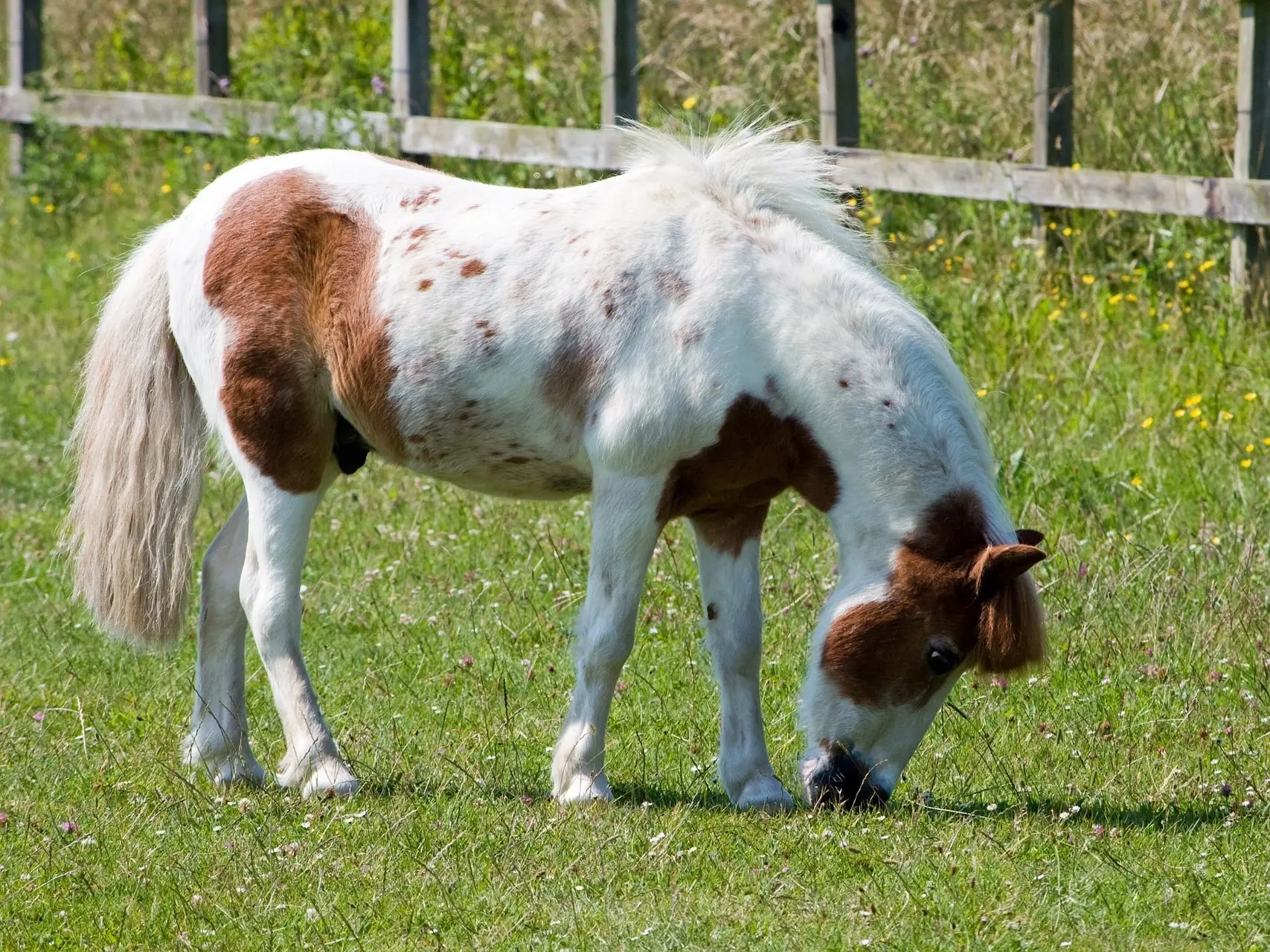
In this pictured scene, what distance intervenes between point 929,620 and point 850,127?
539cm

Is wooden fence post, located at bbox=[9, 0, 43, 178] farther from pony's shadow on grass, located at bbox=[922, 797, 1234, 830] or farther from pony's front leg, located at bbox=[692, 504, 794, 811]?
pony's shadow on grass, located at bbox=[922, 797, 1234, 830]

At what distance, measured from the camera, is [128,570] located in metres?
5.02

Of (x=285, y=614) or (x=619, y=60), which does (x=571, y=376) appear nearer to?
(x=285, y=614)

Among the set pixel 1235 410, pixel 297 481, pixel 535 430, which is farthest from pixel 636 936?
pixel 1235 410

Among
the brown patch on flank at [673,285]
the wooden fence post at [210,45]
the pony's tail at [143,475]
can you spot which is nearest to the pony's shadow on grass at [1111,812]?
the brown patch on flank at [673,285]

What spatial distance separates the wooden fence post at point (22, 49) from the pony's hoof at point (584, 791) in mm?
10214

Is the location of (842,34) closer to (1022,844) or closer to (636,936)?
(1022,844)

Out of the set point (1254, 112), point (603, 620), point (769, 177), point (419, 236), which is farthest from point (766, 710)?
point (1254, 112)

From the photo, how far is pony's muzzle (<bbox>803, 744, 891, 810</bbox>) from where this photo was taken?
4.34m

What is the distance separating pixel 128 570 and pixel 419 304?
1.23 m

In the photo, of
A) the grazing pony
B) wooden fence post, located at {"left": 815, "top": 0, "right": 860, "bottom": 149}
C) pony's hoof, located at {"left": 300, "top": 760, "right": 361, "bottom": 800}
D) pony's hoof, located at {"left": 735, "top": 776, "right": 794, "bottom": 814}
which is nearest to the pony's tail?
the grazing pony

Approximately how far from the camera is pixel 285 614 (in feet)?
15.5

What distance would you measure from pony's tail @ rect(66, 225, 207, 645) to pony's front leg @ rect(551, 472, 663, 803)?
4.33 ft

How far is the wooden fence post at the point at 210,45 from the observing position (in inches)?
481
